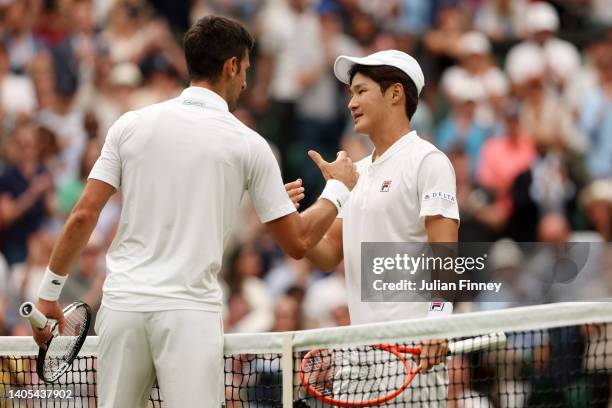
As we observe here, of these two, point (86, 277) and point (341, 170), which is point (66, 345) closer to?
point (341, 170)

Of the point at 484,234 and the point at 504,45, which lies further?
the point at 504,45

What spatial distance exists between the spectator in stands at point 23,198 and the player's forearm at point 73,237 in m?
7.37

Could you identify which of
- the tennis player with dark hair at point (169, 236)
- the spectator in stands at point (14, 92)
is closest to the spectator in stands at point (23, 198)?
the spectator in stands at point (14, 92)

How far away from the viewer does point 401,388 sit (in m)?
6.30

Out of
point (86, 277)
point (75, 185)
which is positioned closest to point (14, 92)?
point (75, 185)

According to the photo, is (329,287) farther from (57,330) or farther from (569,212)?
(57,330)

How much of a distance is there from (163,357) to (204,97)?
1.21 meters

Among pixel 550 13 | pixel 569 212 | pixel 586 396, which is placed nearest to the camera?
pixel 586 396

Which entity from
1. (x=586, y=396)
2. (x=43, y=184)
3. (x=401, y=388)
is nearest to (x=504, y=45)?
(x=43, y=184)

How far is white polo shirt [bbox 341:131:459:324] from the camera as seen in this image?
21.4ft

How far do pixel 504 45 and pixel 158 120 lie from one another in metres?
9.18

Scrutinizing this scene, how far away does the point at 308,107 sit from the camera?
14492mm

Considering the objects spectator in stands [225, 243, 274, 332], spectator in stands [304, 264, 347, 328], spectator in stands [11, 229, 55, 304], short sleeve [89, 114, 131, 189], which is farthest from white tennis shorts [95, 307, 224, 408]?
spectator in stands [11, 229, 55, 304]

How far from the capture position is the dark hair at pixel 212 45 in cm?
623
